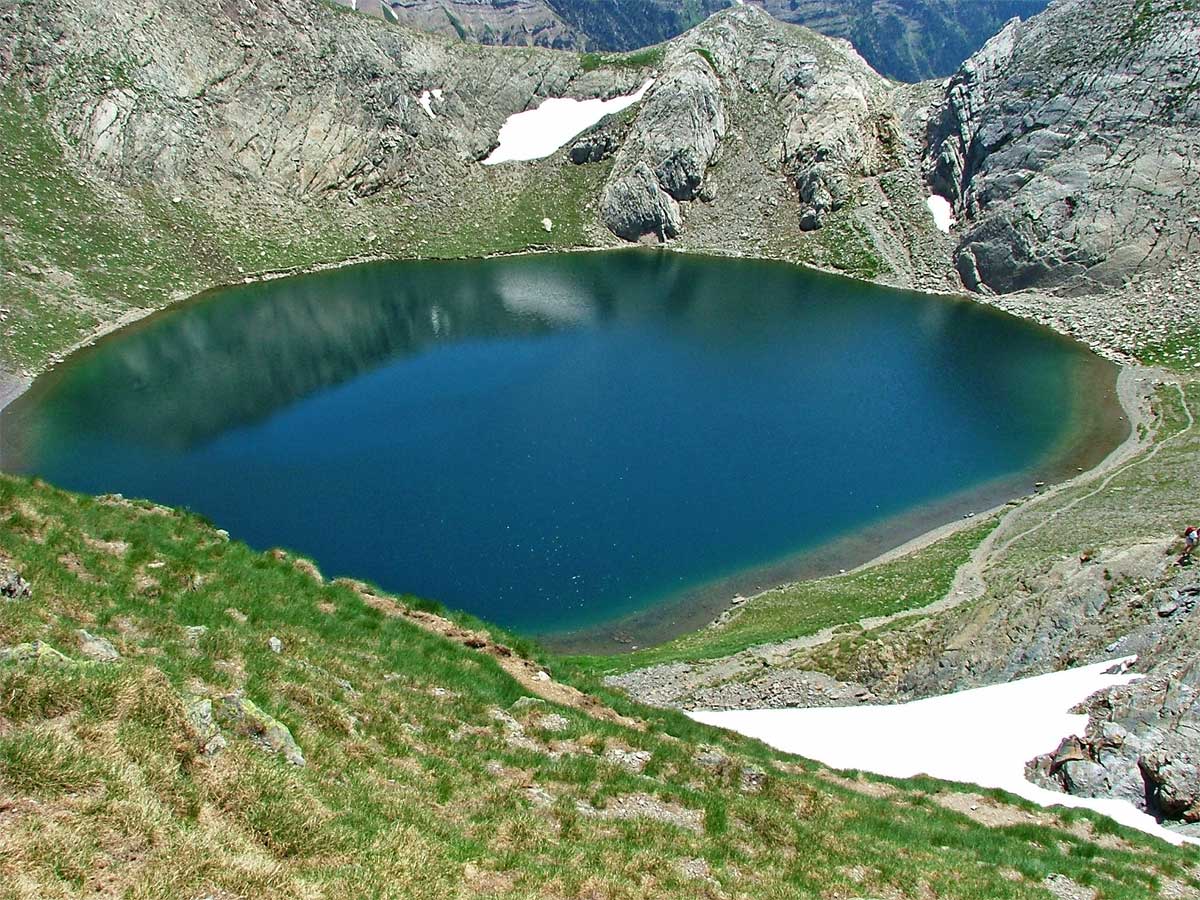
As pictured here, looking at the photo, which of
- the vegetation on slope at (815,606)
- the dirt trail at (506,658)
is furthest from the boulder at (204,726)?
the vegetation on slope at (815,606)

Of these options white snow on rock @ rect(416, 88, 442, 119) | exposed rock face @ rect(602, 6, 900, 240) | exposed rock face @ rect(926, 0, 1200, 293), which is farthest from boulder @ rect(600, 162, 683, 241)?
exposed rock face @ rect(926, 0, 1200, 293)

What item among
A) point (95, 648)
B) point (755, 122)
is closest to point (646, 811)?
point (95, 648)

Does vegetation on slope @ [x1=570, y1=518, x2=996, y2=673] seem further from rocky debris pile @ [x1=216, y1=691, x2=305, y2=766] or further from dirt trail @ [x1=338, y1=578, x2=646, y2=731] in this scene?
rocky debris pile @ [x1=216, y1=691, x2=305, y2=766]

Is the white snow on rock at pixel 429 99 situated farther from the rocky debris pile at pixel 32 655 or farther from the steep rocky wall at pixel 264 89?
the rocky debris pile at pixel 32 655

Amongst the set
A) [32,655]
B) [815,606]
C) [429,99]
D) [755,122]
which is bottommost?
[815,606]

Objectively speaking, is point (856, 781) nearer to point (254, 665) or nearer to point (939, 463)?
point (254, 665)

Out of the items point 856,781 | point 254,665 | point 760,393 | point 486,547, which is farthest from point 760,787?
point 760,393

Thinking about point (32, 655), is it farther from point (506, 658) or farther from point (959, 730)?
point (959, 730)
